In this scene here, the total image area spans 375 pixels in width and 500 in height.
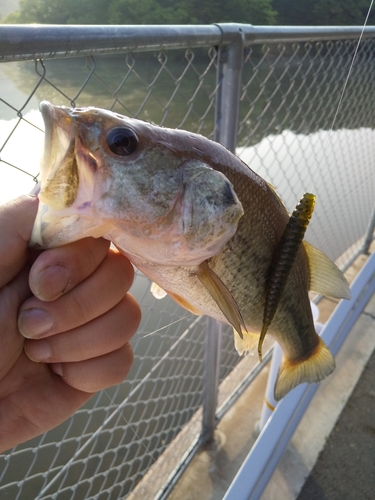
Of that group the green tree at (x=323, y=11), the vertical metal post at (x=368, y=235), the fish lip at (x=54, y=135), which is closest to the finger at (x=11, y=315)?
the fish lip at (x=54, y=135)

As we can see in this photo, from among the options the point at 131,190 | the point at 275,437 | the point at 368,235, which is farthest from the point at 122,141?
the point at 368,235

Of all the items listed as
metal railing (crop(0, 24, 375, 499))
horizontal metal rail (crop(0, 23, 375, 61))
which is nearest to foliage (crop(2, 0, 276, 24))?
metal railing (crop(0, 24, 375, 499))

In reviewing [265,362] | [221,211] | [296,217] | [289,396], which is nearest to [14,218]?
[221,211]

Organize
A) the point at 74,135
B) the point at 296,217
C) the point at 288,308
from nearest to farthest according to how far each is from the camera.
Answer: the point at 74,135, the point at 296,217, the point at 288,308

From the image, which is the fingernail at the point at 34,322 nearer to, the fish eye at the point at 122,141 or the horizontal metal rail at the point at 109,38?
the fish eye at the point at 122,141

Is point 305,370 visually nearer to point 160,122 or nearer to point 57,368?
point 57,368

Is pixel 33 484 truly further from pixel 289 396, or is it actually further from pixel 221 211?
pixel 221 211
